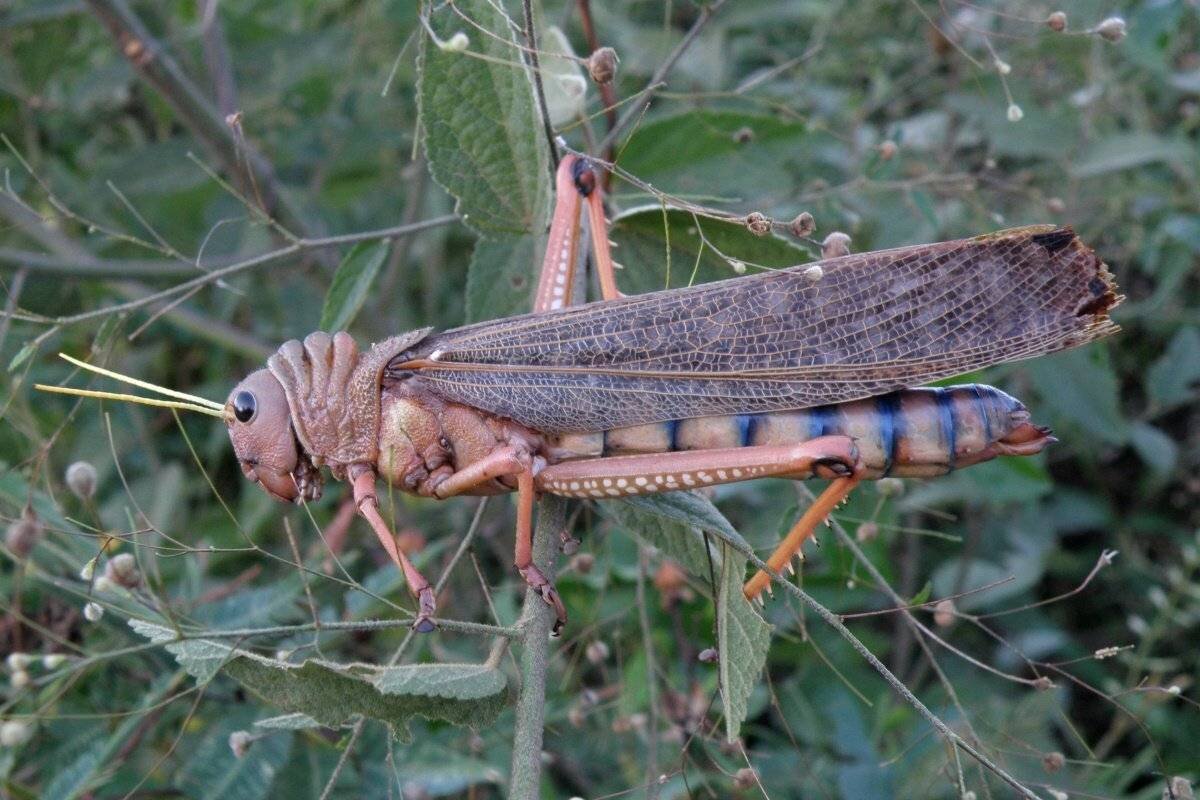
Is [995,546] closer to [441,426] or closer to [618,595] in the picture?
[618,595]

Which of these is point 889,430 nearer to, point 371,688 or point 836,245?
point 836,245

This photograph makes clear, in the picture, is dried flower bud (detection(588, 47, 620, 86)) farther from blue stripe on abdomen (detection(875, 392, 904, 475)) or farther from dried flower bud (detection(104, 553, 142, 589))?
dried flower bud (detection(104, 553, 142, 589))

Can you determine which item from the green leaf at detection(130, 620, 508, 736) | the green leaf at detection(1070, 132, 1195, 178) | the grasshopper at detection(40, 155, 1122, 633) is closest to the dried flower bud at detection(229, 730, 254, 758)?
the green leaf at detection(130, 620, 508, 736)

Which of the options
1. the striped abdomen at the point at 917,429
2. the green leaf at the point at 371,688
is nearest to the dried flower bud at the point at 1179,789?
the striped abdomen at the point at 917,429

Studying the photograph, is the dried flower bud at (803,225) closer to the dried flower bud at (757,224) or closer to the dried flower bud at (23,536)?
the dried flower bud at (757,224)

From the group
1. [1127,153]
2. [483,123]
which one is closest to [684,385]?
[483,123]
